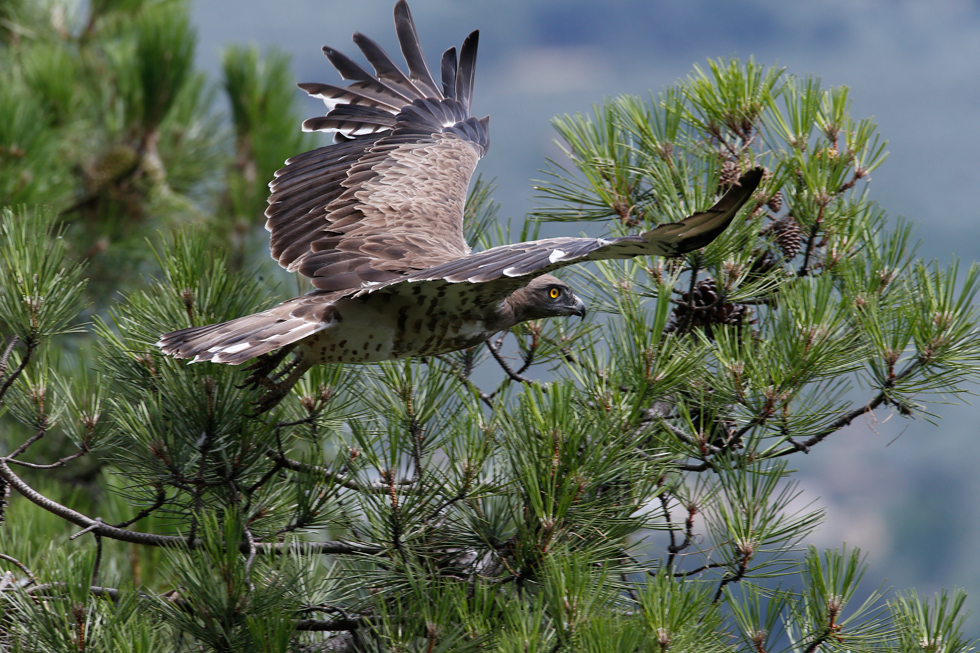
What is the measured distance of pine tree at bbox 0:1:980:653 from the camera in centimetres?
179

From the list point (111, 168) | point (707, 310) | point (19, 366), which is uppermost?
point (111, 168)

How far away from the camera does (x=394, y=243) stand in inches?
109

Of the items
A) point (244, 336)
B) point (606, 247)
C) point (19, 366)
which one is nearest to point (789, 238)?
point (606, 247)

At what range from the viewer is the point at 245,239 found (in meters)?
7.06

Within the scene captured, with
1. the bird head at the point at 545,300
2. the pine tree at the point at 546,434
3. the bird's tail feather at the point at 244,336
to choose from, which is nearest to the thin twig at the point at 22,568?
the pine tree at the point at 546,434

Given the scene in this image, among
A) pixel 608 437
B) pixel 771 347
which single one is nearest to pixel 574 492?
pixel 608 437

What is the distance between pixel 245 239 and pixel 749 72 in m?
5.18

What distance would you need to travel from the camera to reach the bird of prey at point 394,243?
6.51 feet

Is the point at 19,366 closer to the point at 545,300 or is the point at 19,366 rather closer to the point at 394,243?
the point at 394,243

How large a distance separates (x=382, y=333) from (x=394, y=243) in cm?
43

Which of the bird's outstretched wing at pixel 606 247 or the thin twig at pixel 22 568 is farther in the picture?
the thin twig at pixel 22 568

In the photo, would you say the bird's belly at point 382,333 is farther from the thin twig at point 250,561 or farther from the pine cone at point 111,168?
the pine cone at point 111,168

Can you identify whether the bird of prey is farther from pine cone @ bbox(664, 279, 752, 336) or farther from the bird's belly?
pine cone @ bbox(664, 279, 752, 336)

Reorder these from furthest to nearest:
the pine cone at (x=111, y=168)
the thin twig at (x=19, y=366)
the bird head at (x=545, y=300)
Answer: the pine cone at (x=111, y=168)
the bird head at (x=545, y=300)
the thin twig at (x=19, y=366)
